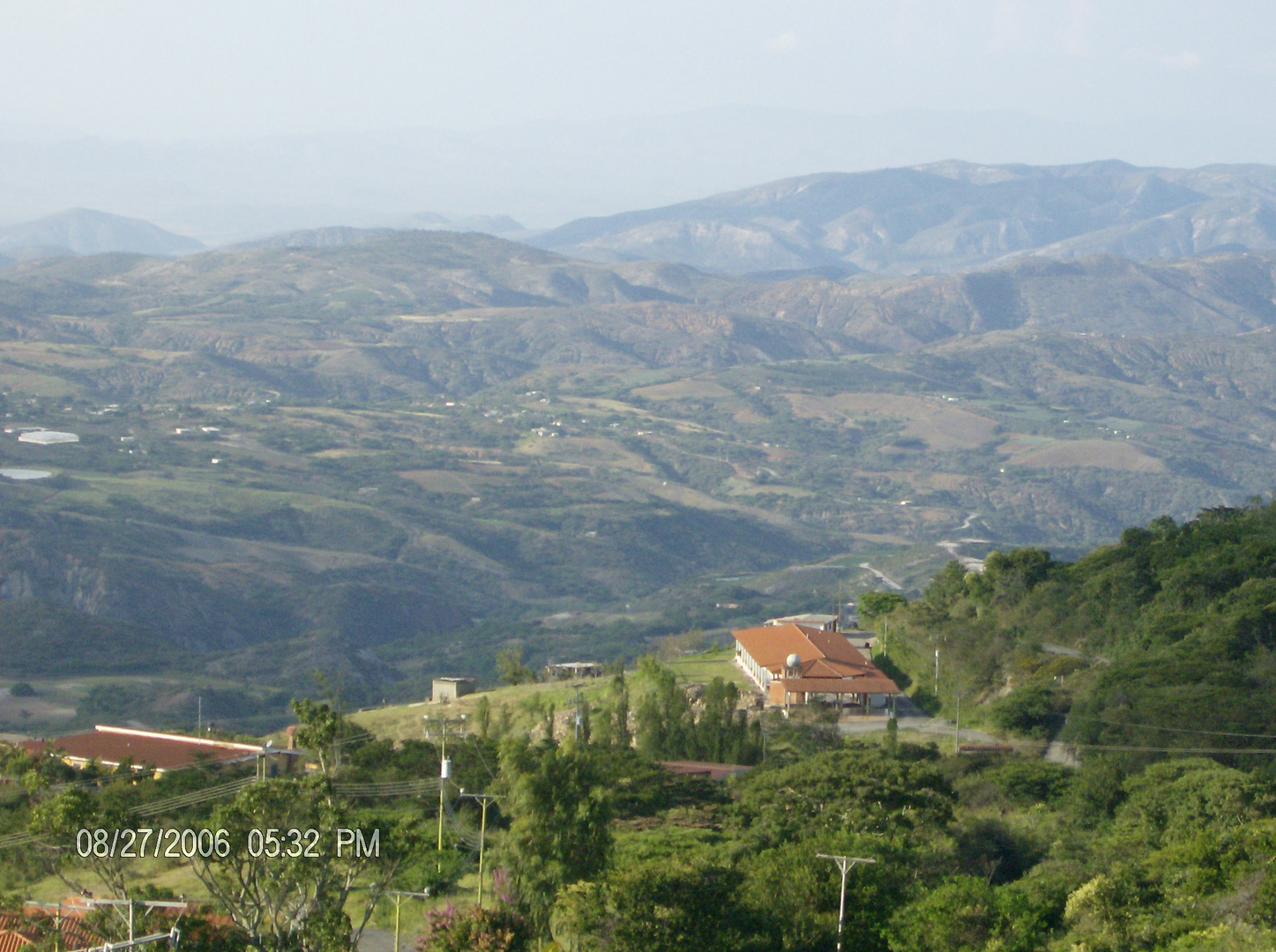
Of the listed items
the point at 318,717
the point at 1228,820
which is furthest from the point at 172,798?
the point at 1228,820

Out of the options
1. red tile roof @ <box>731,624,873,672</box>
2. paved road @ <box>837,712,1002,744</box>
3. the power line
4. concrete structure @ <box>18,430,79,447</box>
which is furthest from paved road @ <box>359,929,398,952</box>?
concrete structure @ <box>18,430,79,447</box>

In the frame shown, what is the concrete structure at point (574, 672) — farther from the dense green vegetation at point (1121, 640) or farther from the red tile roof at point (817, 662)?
the dense green vegetation at point (1121, 640)

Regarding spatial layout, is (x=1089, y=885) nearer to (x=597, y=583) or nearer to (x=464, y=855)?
(x=464, y=855)

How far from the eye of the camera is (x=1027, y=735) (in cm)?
5362

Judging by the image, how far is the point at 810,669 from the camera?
6038cm

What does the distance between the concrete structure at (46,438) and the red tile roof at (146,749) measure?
483 ft

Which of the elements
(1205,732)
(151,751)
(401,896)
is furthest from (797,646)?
(401,896)

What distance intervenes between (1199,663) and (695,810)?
21246mm

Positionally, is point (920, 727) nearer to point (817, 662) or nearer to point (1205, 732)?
point (817, 662)

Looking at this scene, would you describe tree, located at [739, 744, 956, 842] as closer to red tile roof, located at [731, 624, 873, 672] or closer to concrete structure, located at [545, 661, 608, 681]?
red tile roof, located at [731, 624, 873, 672]

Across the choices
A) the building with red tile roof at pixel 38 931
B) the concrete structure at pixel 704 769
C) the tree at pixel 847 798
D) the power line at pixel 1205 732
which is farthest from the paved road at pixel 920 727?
the building with red tile roof at pixel 38 931

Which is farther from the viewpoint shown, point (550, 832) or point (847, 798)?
point (847, 798)

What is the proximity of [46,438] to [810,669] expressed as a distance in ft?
511

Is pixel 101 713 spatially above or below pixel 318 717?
below
